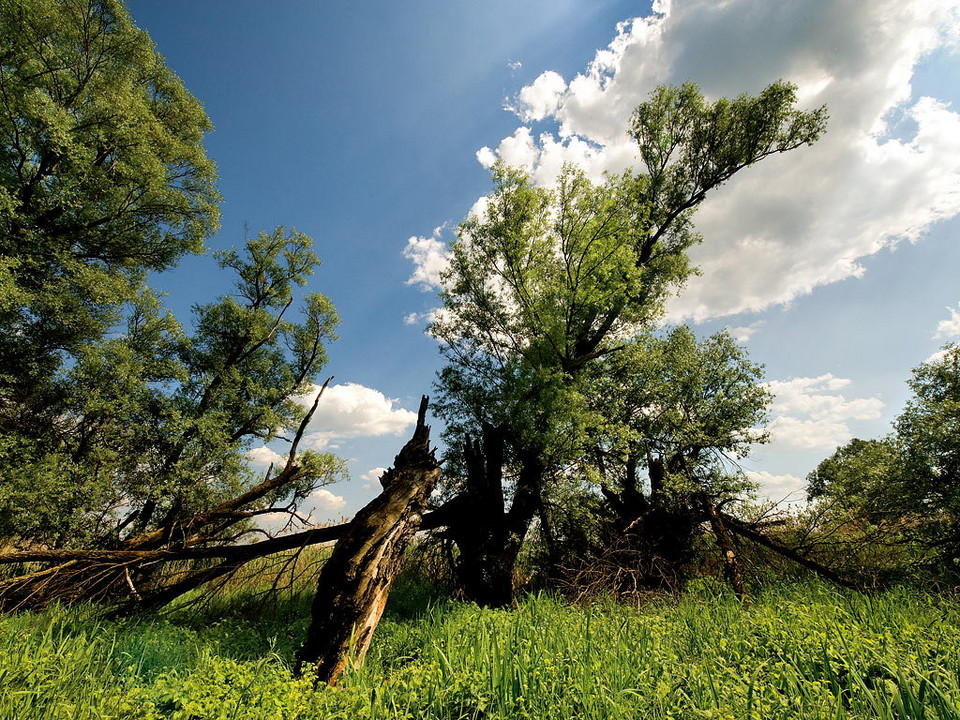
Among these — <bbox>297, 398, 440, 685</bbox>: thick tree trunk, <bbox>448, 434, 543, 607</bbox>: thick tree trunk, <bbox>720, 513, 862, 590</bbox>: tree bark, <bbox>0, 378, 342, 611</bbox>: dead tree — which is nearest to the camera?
<bbox>297, 398, 440, 685</bbox>: thick tree trunk

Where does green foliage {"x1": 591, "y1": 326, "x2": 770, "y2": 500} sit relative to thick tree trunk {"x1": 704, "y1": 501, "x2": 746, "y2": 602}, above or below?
above

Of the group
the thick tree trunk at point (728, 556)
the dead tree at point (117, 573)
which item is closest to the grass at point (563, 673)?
the dead tree at point (117, 573)

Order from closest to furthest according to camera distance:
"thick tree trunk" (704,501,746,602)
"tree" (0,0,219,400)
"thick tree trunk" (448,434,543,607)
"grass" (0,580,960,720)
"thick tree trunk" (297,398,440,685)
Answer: "grass" (0,580,960,720)
"thick tree trunk" (297,398,440,685)
"thick tree trunk" (704,501,746,602)
"thick tree trunk" (448,434,543,607)
"tree" (0,0,219,400)

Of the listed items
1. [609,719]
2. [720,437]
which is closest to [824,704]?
[609,719]

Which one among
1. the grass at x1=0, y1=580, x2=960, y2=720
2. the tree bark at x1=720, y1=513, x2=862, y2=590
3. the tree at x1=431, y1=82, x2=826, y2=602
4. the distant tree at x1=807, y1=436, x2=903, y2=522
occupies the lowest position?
the grass at x1=0, y1=580, x2=960, y2=720

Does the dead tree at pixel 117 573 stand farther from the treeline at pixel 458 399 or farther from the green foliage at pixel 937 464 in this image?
the green foliage at pixel 937 464

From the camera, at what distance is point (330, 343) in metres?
17.0

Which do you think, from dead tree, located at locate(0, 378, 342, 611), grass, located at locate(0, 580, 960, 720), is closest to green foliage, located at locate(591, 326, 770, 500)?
grass, located at locate(0, 580, 960, 720)

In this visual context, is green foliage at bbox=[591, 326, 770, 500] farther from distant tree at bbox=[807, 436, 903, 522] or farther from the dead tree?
the dead tree

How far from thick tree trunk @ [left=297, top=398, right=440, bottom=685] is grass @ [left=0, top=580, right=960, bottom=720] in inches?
16.2

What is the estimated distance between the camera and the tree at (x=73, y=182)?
34.3 ft

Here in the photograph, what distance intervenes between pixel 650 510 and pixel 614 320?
5597 mm

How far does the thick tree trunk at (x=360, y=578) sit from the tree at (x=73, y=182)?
1021 cm

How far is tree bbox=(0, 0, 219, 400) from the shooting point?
34.3 feet
